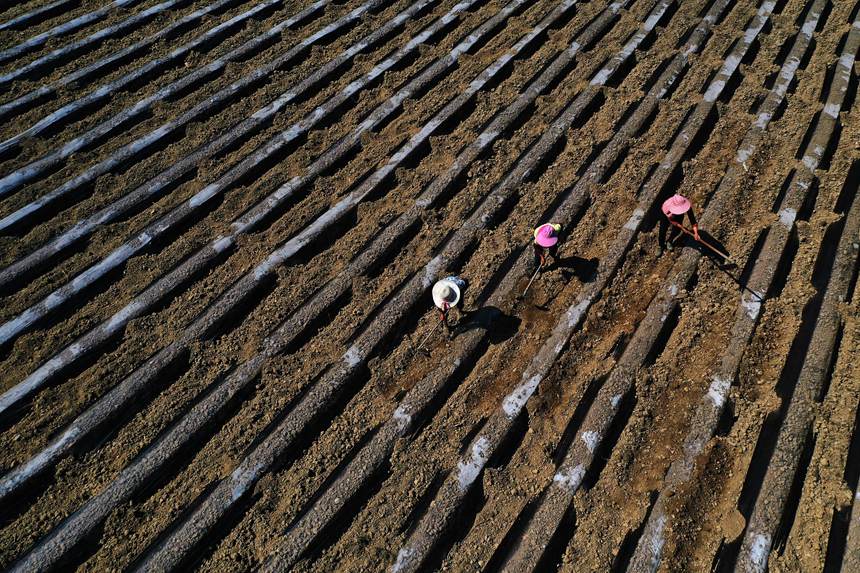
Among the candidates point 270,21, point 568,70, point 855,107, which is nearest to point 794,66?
point 855,107

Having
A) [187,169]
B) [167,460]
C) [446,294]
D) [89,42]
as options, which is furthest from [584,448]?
[89,42]

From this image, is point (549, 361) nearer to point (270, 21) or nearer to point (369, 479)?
point (369, 479)

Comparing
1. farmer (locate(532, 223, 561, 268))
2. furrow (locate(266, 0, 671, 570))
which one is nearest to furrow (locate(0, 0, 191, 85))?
furrow (locate(266, 0, 671, 570))

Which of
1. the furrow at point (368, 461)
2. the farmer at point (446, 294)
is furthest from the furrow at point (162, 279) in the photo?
the farmer at point (446, 294)

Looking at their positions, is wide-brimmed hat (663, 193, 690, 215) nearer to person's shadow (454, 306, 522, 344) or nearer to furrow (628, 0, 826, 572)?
furrow (628, 0, 826, 572)

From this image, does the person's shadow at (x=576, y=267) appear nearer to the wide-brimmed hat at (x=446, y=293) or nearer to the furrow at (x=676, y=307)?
the furrow at (x=676, y=307)

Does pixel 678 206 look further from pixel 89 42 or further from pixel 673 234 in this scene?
pixel 89 42
